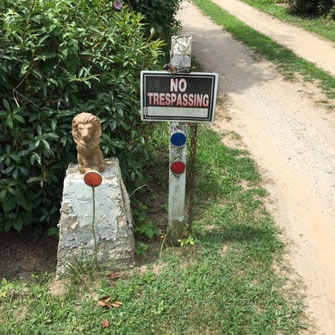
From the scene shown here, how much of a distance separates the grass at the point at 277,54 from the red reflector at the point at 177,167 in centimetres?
498

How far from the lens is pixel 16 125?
3.02 metres

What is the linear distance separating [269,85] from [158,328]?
6095 millimetres

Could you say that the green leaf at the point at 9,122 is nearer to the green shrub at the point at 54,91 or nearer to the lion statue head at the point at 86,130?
the green shrub at the point at 54,91

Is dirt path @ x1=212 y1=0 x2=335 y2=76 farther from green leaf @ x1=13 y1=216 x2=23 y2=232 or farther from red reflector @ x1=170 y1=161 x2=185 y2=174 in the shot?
green leaf @ x1=13 y1=216 x2=23 y2=232

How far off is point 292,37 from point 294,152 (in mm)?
7632

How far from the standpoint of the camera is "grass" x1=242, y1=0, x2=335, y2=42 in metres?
11.8

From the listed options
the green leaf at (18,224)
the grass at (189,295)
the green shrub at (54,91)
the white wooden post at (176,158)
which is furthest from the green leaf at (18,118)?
the grass at (189,295)

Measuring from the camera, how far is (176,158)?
299 cm

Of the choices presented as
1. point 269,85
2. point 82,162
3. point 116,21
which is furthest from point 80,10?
point 269,85

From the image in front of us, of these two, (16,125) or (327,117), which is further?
(327,117)

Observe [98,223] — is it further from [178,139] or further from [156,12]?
[156,12]

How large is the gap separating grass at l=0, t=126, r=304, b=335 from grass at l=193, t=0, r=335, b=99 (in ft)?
15.5

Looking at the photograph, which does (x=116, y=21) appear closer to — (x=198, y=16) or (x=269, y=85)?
(x=269, y=85)

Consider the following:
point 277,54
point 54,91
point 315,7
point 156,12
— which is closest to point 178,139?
point 54,91
